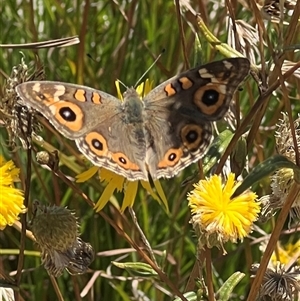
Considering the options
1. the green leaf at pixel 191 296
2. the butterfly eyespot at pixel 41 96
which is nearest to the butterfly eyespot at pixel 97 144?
the butterfly eyespot at pixel 41 96

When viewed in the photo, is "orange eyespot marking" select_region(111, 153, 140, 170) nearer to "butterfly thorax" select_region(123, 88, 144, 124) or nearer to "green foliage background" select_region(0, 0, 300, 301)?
"butterfly thorax" select_region(123, 88, 144, 124)

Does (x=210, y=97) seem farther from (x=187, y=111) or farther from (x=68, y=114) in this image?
(x=68, y=114)

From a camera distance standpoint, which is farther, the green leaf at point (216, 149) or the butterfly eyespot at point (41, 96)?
the green leaf at point (216, 149)

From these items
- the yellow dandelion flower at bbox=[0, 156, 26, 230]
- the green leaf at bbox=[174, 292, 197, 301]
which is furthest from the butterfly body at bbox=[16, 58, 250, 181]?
the green leaf at bbox=[174, 292, 197, 301]

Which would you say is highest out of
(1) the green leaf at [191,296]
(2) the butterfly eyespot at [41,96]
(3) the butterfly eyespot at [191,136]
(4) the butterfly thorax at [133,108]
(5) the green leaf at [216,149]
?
(2) the butterfly eyespot at [41,96]

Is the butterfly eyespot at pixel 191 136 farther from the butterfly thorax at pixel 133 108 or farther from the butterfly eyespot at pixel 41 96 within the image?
the butterfly eyespot at pixel 41 96

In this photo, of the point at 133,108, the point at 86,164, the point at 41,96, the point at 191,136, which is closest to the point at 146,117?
the point at 133,108
